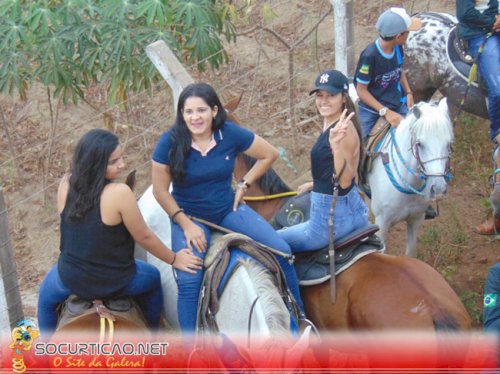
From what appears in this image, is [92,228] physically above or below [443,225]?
above

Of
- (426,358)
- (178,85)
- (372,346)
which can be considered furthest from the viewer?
(178,85)

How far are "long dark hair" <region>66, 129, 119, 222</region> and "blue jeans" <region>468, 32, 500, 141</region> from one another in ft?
13.6

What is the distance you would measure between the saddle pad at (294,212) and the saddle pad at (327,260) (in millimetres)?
465

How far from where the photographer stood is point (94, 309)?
370 centimetres

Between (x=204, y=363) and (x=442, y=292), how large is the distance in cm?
136

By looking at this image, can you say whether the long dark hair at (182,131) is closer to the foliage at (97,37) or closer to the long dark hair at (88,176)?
the long dark hair at (88,176)

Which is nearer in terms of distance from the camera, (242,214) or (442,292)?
(442,292)

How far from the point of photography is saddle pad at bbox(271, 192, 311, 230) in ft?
15.5

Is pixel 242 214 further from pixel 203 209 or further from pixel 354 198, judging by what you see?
pixel 354 198

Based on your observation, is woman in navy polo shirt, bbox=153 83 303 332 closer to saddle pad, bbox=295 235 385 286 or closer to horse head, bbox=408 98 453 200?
saddle pad, bbox=295 235 385 286

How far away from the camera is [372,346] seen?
12.6 feet

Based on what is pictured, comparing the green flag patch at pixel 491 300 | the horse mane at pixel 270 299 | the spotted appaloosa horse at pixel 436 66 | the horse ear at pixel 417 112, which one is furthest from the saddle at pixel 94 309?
the spotted appaloosa horse at pixel 436 66

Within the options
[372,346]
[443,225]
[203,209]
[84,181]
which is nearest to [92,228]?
[84,181]

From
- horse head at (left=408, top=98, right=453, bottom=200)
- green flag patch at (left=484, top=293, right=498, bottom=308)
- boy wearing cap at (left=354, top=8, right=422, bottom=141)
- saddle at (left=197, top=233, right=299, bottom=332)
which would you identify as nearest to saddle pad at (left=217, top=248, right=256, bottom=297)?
saddle at (left=197, top=233, right=299, bottom=332)
